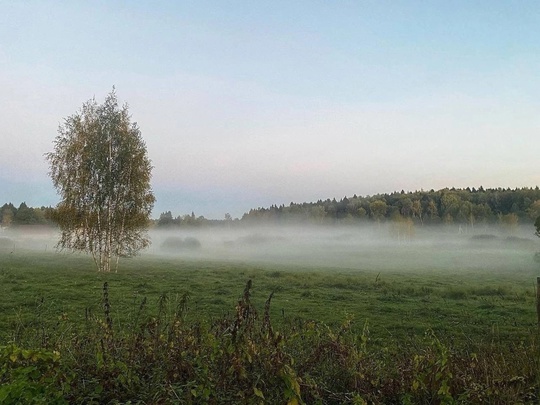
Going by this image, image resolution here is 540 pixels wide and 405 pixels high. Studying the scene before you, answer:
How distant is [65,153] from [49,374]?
33.7 metres

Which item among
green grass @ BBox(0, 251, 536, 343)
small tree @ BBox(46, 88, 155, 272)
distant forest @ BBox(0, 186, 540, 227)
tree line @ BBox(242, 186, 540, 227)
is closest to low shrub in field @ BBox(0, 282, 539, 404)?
green grass @ BBox(0, 251, 536, 343)

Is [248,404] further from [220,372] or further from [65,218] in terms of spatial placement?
[65,218]

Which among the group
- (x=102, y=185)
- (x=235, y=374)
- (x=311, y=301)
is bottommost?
(x=311, y=301)

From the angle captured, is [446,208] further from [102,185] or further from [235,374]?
[235,374]

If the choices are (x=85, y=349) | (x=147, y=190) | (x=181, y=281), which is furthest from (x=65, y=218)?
(x=85, y=349)

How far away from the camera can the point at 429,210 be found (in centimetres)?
16712

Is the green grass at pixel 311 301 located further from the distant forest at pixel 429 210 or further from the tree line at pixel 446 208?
the tree line at pixel 446 208

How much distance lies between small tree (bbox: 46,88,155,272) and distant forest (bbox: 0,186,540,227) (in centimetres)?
10144

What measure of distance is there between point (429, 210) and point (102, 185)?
492 ft

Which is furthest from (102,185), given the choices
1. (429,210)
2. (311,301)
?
(429,210)

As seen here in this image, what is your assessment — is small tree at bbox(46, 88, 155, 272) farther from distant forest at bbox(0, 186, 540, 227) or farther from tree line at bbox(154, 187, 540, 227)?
tree line at bbox(154, 187, 540, 227)

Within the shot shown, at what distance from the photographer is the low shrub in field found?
4816 millimetres

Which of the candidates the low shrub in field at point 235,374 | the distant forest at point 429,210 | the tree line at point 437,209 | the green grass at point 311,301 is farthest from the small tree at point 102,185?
the tree line at point 437,209

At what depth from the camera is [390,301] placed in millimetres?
22688
